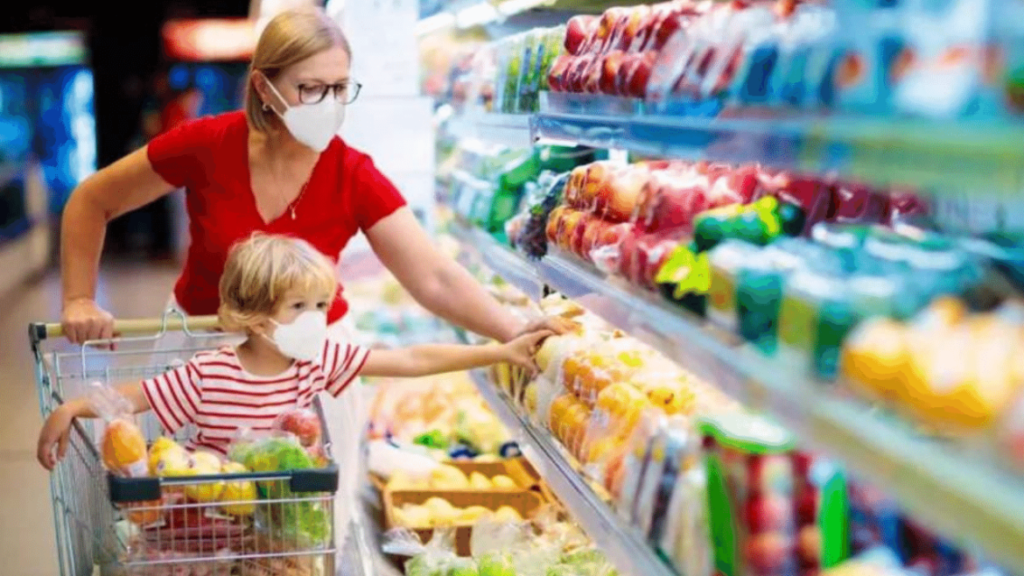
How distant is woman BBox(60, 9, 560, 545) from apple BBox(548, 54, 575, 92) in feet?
1.68

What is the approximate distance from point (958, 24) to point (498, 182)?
3.39 metres

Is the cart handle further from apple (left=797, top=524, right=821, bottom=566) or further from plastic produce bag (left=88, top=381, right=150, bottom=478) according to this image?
apple (left=797, top=524, right=821, bottom=566)

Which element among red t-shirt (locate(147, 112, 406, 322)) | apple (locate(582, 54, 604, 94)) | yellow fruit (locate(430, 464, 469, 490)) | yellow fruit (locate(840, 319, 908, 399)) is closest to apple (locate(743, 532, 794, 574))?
yellow fruit (locate(840, 319, 908, 399))

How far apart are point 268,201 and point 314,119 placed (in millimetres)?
324

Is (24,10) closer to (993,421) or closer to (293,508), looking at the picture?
(293,508)

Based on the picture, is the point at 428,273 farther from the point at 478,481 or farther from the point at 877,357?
the point at 877,357

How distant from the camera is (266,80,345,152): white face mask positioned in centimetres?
383

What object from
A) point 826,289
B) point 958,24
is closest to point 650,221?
point 826,289

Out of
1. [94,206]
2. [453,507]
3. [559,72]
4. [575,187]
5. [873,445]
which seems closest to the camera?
[873,445]

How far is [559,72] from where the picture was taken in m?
3.75

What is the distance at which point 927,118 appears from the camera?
5.48ft

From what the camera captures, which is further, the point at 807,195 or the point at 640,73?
the point at 640,73

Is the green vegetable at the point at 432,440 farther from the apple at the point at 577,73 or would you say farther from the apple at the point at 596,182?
the apple at the point at 577,73

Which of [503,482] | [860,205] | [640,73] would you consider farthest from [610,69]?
[503,482]
